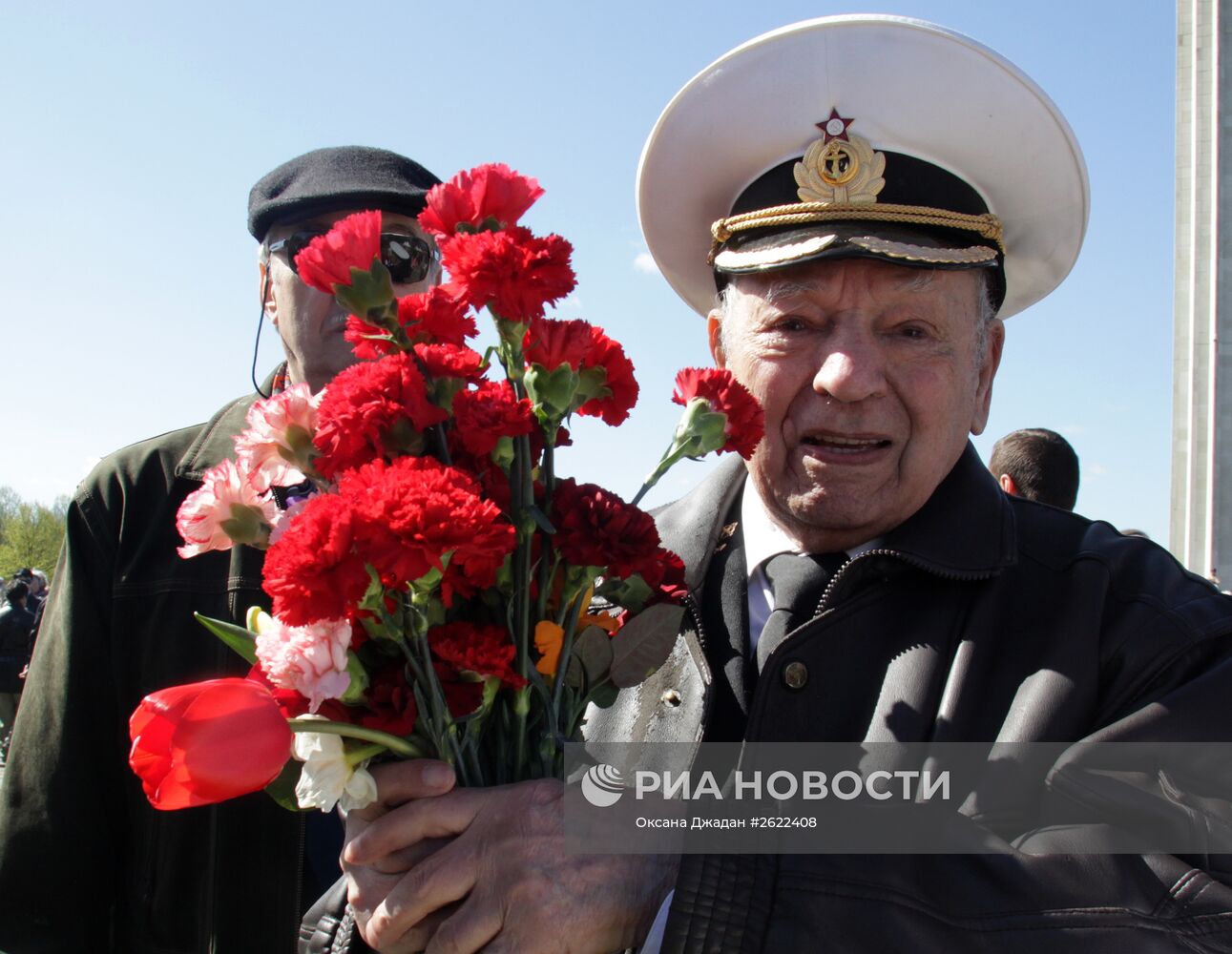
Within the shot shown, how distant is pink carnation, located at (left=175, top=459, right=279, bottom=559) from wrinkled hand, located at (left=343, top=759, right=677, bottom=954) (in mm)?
328

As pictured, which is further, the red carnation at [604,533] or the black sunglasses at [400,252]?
the black sunglasses at [400,252]

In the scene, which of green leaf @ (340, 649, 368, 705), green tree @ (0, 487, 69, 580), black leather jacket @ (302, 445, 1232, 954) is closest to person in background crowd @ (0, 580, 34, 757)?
black leather jacket @ (302, 445, 1232, 954)

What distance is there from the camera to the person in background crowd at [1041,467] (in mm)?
4426

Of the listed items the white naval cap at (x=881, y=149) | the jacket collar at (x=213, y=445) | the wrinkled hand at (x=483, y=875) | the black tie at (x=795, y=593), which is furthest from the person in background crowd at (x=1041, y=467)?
the wrinkled hand at (x=483, y=875)

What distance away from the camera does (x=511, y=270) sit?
1.26 m

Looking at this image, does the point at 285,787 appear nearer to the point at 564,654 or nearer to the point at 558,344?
the point at 564,654

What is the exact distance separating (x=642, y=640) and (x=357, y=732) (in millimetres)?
365

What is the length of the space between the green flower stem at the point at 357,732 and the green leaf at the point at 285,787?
6.1 inches

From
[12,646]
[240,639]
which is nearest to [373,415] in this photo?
[240,639]

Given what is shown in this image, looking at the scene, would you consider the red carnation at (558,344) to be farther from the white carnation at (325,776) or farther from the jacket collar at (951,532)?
the jacket collar at (951,532)

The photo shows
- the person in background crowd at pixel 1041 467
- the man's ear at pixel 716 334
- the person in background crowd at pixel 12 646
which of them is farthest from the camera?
the person in background crowd at pixel 12 646

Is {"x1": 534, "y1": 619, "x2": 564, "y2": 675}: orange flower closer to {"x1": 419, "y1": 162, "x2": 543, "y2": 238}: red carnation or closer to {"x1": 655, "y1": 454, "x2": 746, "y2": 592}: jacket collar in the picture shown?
{"x1": 419, "y1": 162, "x2": 543, "y2": 238}: red carnation

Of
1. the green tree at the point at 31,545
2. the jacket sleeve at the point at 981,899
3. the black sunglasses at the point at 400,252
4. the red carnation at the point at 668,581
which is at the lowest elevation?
the green tree at the point at 31,545

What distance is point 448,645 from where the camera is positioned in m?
1.23
